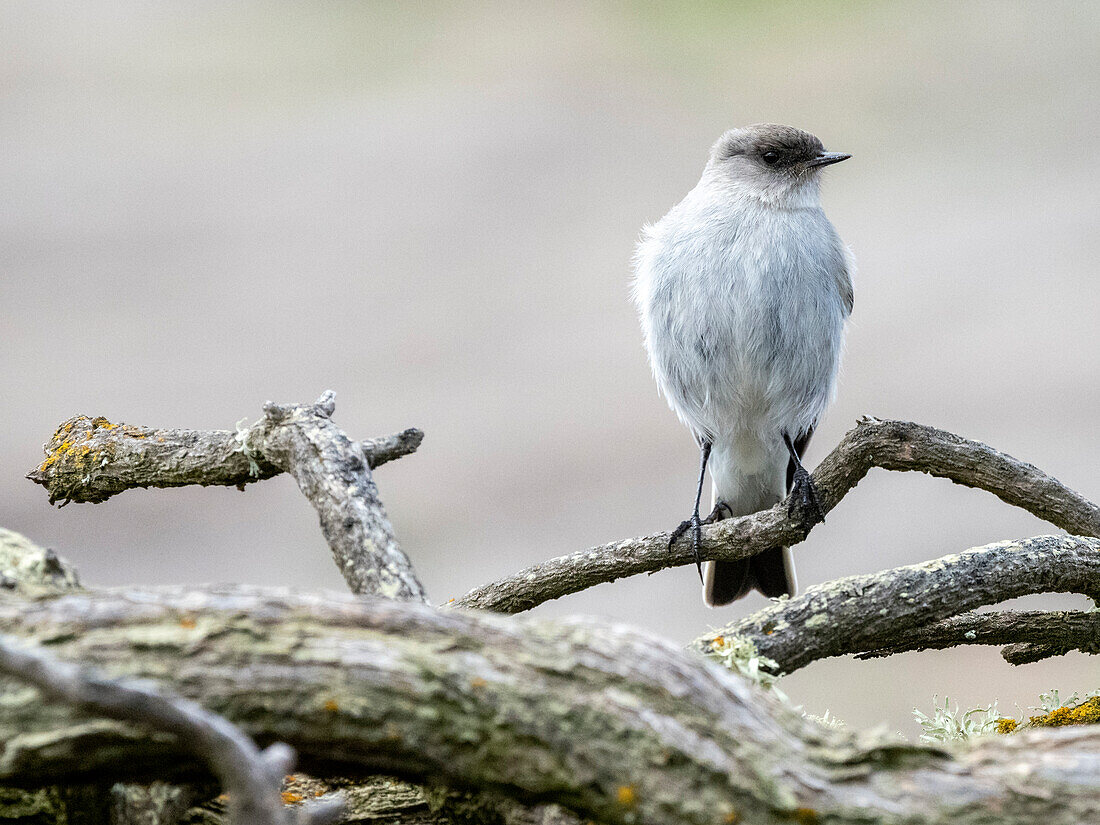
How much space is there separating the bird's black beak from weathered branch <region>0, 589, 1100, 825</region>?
242 centimetres

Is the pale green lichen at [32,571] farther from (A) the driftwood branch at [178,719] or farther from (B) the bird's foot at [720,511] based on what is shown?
(B) the bird's foot at [720,511]

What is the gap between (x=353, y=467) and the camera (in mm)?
1868

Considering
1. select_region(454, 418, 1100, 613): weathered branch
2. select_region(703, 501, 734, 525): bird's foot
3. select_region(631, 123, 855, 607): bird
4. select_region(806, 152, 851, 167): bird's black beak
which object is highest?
select_region(806, 152, 851, 167): bird's black beak

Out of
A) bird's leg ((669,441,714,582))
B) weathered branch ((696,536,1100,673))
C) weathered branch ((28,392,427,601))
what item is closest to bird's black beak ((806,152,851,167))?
bird's leg ((669,441,714,582))

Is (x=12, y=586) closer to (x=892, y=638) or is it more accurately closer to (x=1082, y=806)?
(x=1082, y=806)

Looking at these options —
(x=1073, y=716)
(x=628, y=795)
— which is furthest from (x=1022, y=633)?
(x=628, y=795)

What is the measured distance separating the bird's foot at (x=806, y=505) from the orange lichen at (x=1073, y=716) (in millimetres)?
675

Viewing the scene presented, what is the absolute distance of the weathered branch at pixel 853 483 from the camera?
7.52ft

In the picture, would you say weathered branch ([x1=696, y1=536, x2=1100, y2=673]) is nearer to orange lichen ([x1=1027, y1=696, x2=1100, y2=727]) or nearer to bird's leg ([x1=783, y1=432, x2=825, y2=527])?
orange lichen ([x1=1027, y1=696, x2=1100, y2=727])

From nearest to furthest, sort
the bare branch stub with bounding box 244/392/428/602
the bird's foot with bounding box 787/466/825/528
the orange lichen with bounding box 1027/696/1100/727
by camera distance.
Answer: the bare branch stub with bounding box 244/392/428/602
the orange lichen with bounding box 1027/696/1100/727
the bird's foot with bounding box 787/466/825/528

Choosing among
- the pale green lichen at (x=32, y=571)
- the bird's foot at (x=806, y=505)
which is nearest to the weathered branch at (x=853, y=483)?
the bird's foot at (x=806, y=505)

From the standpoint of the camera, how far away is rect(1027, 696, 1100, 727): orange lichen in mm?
2205

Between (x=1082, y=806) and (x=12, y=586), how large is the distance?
1.43 meters

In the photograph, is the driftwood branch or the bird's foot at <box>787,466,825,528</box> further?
the bird's foot at <box>787,466,825,528</box>
